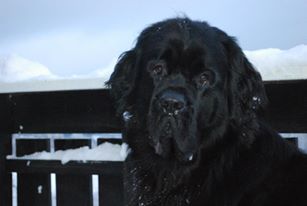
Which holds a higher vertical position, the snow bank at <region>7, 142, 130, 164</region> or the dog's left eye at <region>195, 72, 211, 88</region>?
the dog's left eye at <region>195, 72, 211, 88</region>

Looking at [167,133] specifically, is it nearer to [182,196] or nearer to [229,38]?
[182,196]

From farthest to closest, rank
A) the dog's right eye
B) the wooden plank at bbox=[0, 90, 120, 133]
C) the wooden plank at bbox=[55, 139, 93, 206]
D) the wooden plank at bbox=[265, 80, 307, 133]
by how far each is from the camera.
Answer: the wooden plank at bbox=[55, 139, 93, 206] → the wooden plank at bbox=[0, 90, 120, 133] → the wooden plank at bbox=[265, 80, 307, 133] → the dog's right eye

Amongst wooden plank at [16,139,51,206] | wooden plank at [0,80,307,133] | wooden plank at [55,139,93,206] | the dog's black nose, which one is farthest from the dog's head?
wooden plank at [16,139,51,206]

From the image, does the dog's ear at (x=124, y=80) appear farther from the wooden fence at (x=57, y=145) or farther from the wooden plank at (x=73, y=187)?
the wooden plank at (x=73, y=187)

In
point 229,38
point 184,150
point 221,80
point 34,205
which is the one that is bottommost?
point 34,205

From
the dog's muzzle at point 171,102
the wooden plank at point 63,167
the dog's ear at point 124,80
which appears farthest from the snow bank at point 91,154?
the dog's muzzle at point 171,102

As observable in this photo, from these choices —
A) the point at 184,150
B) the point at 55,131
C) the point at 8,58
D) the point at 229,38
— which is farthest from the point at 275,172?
the point at 8,58

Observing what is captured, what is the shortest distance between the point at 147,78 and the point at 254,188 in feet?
2.83

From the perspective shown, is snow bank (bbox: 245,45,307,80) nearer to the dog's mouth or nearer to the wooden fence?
the dog's mouth

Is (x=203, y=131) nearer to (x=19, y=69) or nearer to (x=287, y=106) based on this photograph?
(x=287, y=106)

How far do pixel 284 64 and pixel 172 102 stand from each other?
1.09 meters

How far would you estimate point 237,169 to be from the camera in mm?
3557

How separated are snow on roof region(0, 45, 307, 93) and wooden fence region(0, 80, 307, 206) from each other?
0.09 meters

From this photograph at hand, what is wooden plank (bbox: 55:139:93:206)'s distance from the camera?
16.4 feet
